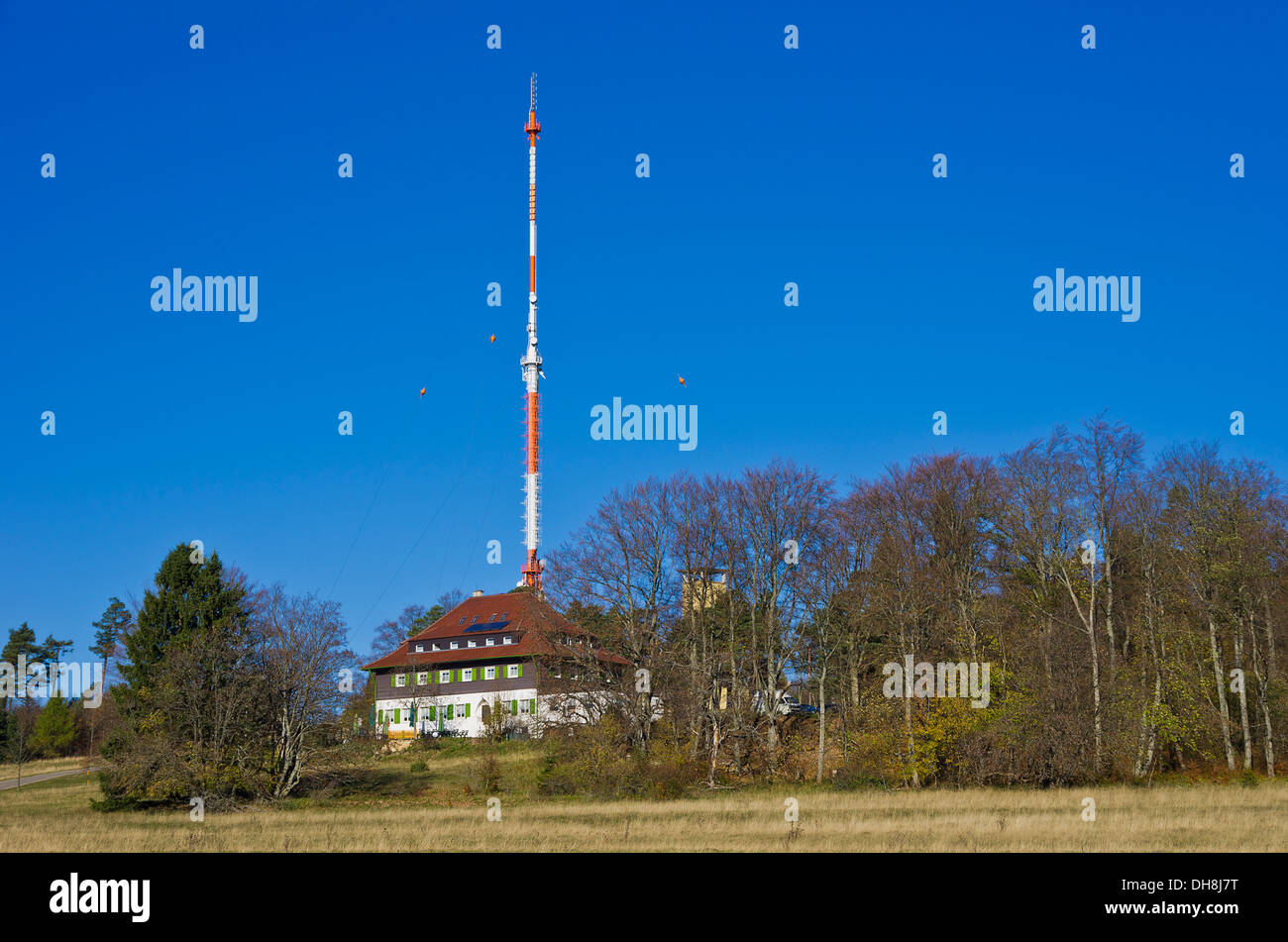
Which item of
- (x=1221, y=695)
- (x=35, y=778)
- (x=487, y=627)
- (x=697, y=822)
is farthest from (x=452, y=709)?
(x=697, y=822)

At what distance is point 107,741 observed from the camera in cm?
4544

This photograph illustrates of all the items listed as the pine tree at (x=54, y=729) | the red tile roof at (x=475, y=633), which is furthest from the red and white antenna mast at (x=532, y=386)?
the pine tree at (x=54, y=729)

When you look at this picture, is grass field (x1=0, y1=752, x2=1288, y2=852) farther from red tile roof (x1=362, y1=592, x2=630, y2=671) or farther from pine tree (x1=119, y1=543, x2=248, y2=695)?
red tile roof (x1=362, y1=592, x2=630, y2=671)

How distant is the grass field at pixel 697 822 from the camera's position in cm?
2466

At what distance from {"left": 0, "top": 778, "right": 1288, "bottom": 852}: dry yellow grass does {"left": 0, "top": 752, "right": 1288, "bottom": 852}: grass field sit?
0.19 ft

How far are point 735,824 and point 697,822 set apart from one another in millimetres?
1541

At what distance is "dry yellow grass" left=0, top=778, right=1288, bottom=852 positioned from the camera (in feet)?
80.6

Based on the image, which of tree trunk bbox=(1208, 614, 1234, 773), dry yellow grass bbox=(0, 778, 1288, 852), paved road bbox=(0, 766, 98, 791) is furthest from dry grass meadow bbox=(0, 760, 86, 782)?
tree trunk bbox=(1208, 614, 1234, 773)

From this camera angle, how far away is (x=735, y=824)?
99.9 feet

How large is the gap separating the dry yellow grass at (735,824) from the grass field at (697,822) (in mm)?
59

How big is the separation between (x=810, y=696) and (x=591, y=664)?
12057 mm
